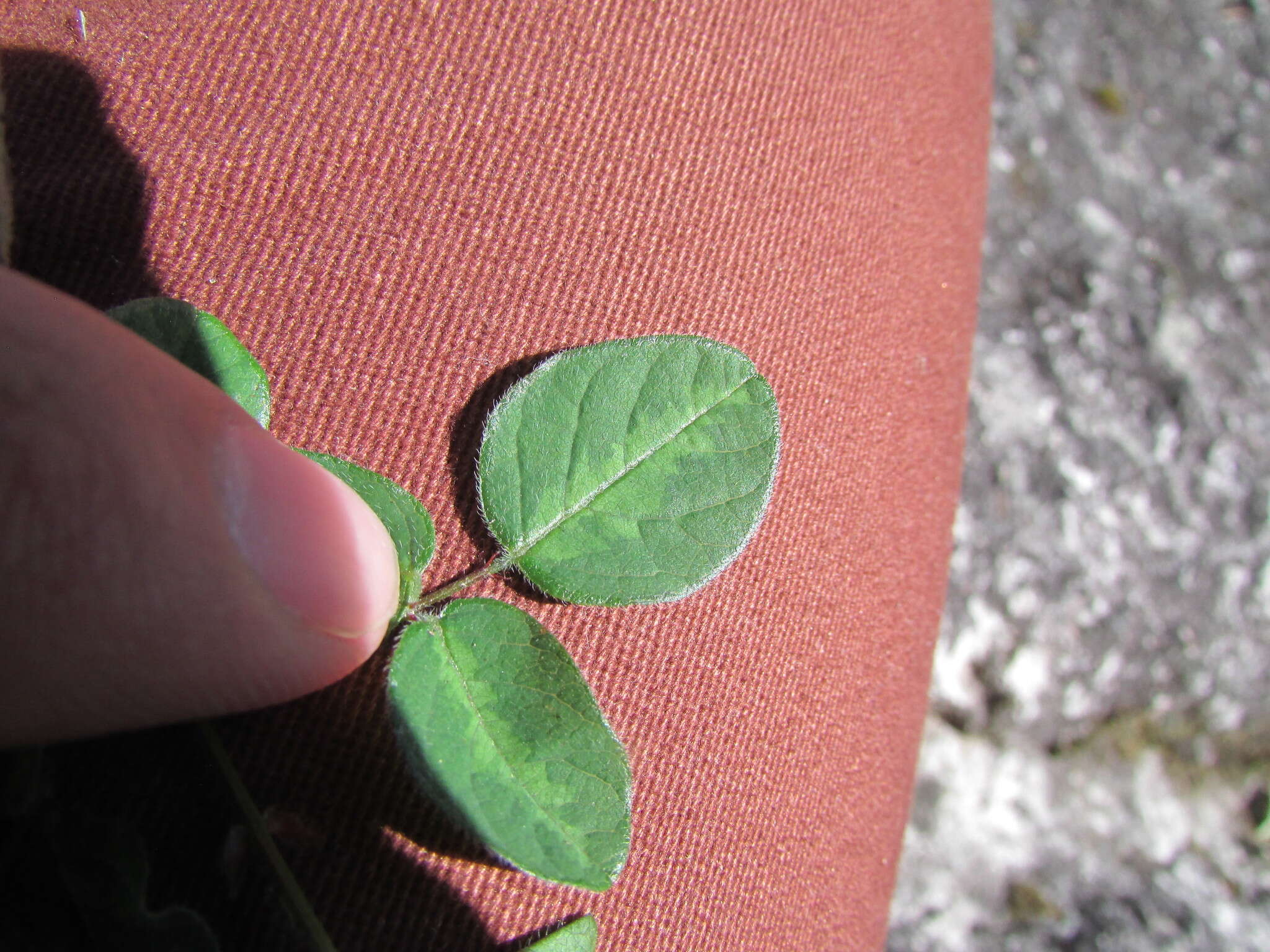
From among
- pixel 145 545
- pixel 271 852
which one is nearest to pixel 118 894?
pixel 271 852

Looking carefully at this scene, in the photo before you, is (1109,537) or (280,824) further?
(1109,537)

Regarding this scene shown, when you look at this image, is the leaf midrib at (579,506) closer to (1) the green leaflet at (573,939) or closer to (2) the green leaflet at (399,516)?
(2) the green leaflet at (399,516)

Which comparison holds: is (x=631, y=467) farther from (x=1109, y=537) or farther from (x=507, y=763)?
(x=1109, y=537)

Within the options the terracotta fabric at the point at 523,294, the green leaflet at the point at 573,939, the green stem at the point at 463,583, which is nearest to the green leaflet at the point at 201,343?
the terracotta fabric at the point at 523,294

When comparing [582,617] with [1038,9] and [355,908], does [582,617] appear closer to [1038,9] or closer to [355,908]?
[355,908]

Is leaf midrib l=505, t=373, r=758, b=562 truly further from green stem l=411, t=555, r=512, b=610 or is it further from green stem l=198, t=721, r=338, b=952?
green stem l=198, t=721, r=338, b=952

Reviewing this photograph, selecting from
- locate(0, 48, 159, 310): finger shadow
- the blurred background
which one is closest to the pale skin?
locate(0, 48, 159, 310): finger shadow
